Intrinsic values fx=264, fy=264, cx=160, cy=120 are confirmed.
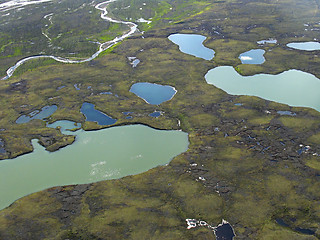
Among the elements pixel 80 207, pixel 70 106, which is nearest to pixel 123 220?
pixel 80 207

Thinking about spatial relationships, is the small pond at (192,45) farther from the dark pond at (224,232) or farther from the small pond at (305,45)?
the dark pond at (224,232)

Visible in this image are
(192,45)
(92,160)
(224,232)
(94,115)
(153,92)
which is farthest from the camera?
(192,45)

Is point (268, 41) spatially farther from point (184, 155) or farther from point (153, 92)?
point (184, 155)

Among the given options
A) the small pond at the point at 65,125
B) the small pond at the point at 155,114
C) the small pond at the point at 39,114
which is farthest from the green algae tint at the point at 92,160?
the small pond at the point at 39,114

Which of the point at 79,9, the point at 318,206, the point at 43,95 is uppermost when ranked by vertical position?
the point at 79,9

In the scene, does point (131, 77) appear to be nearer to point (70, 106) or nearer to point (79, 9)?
point (70, 106)

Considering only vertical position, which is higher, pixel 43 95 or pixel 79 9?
pixel 79 9

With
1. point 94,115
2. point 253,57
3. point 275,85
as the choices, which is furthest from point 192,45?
point 94,115
